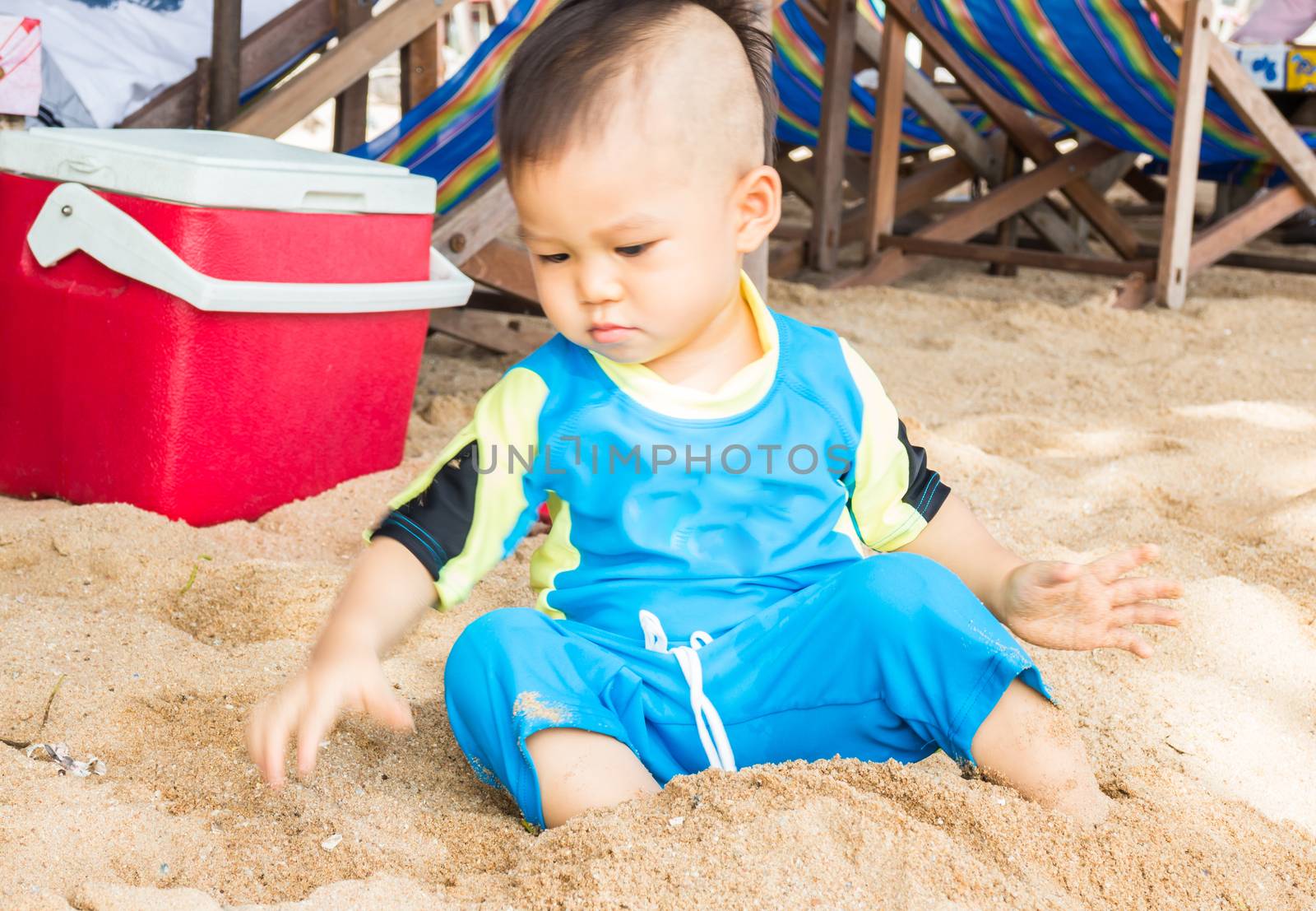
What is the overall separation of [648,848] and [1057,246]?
4664mm

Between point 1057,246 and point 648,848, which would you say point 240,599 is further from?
point 1057,246

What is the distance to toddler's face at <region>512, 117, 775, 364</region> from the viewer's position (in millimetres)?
1219

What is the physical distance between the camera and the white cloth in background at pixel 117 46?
3246 millimetres

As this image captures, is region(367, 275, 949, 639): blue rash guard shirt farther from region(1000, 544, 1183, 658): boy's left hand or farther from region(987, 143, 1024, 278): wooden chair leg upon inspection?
region(987, 143, 1024, 278): wooden chair leg

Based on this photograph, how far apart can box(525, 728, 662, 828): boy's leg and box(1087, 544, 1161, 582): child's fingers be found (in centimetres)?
47

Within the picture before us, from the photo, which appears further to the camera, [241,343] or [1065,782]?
[241,343]

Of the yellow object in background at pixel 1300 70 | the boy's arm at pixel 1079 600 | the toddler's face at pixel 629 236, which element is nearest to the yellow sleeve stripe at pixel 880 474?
the boy's arm at pixel 1079 600

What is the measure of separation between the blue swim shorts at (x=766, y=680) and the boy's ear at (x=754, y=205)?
35 centimetres

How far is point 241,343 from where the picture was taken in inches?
80.6

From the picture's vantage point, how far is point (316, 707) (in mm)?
1095

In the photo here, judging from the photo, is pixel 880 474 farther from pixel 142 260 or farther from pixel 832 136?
pixel 832 136

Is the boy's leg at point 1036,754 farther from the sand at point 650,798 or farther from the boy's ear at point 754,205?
the boy's ear at point 754,205

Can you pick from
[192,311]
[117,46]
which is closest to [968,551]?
[192,311]

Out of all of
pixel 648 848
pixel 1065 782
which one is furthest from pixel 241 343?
pixel 1065 782
